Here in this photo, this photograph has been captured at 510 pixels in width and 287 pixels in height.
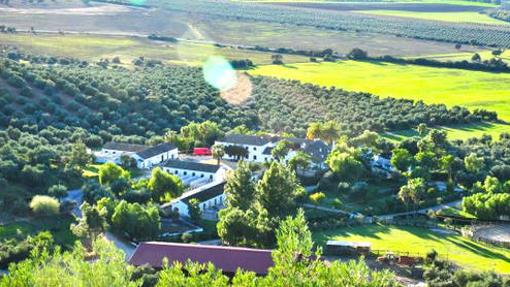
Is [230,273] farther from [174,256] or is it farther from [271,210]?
[271,210]

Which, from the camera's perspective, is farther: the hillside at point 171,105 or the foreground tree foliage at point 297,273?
the hillside at point 171,105

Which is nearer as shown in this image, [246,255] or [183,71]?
[246,255]

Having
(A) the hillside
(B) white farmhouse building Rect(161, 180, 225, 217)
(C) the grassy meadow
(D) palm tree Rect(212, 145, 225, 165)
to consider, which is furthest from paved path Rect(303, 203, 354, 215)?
(C) the grassy meadow

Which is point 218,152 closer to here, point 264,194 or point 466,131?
point 264,194

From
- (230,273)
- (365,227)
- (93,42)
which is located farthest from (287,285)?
(93,42)

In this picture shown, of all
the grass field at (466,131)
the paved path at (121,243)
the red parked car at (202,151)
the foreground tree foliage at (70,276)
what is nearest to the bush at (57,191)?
the paved path at (121,243)

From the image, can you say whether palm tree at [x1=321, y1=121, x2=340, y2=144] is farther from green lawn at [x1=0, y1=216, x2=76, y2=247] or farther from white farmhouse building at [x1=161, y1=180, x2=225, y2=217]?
green lawn at [x1=0, y1=216, x2=76, y2=247]

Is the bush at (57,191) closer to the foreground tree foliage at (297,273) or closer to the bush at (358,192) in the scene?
the bush at (358,192)
